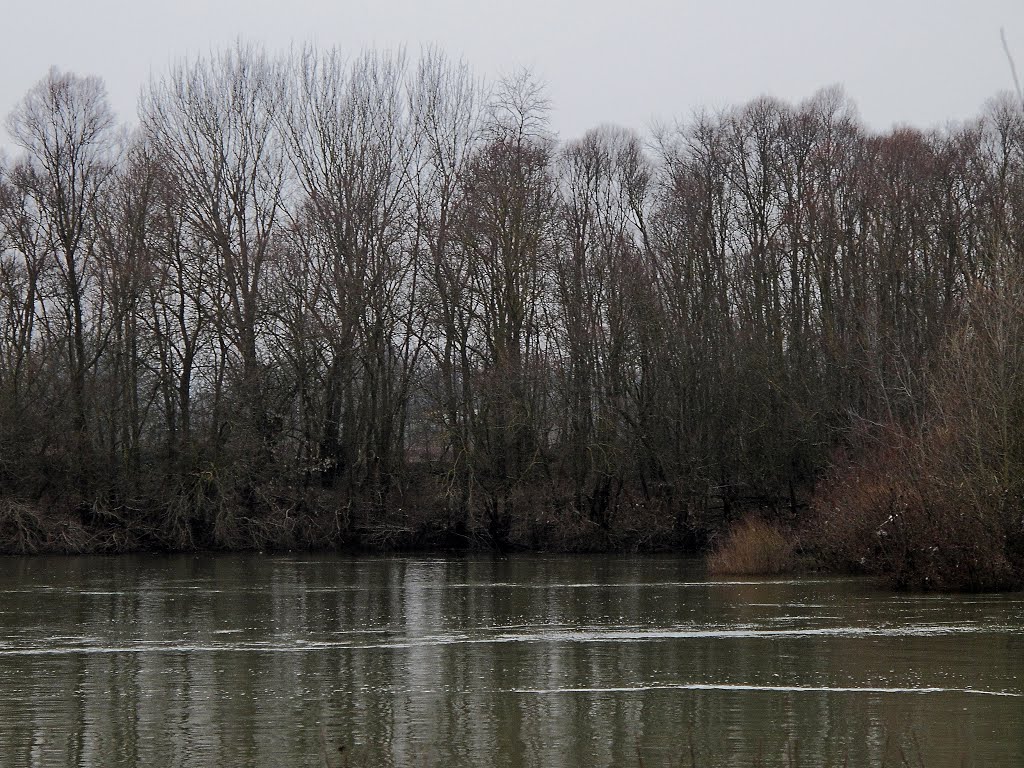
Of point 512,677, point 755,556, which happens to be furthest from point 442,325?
point 512,677

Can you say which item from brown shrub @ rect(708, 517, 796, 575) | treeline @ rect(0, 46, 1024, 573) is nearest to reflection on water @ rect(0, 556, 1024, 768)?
brown shrub @ rect(708, 517, 796, 575)

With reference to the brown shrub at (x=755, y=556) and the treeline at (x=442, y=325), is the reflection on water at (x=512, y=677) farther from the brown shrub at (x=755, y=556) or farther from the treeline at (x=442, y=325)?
the treeline at (x=442, y=325)

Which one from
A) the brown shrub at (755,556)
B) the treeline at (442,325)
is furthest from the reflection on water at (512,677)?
the treeline at (442,325)

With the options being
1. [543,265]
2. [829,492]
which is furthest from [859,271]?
[829,492]

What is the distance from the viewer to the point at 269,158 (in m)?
46.8

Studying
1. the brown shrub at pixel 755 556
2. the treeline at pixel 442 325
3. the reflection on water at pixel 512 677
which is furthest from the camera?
the treeline at pixel 442 325

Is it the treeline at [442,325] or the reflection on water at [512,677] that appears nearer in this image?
the reflection on water at [512,677]

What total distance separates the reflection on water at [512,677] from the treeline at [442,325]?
50.3 feet

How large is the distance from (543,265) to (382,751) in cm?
3496

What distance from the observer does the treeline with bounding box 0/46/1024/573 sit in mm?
41625

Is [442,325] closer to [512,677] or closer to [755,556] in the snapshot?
[755,556]

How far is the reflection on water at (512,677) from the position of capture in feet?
35.5

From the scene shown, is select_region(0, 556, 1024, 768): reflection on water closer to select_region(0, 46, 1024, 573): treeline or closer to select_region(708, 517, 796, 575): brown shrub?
select_region(708, 517, 796, 575): brown shrub

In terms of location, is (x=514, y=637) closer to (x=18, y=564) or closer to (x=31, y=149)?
(x=18, y=564)
